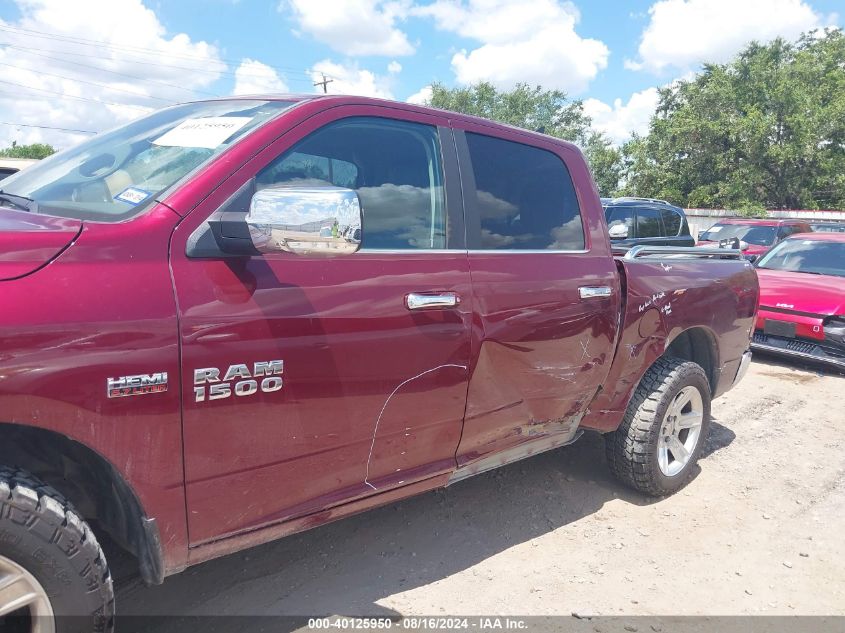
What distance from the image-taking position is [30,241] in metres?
1.84

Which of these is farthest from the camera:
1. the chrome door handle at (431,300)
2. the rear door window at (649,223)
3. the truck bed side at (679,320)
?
the rear door window at (649,223)

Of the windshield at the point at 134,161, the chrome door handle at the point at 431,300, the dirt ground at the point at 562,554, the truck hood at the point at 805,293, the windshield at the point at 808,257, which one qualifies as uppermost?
the windshield at the point at 134,161

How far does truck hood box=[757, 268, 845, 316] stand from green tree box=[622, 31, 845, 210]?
22286 millimetres

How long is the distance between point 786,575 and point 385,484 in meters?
2.08

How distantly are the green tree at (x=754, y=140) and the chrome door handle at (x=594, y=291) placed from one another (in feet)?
90.7

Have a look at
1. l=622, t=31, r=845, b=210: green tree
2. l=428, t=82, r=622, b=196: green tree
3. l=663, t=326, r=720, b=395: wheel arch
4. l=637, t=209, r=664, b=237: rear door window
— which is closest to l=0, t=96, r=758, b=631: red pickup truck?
l=663, t=326, r=720, b=395: wheel arch

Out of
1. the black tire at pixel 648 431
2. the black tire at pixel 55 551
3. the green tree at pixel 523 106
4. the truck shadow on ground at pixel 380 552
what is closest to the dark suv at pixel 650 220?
the black tire at pixel 648 431

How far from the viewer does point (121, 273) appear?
197 cm

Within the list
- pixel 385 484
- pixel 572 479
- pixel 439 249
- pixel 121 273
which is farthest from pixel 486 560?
pixel 121 273

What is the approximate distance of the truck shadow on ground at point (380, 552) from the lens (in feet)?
9.28

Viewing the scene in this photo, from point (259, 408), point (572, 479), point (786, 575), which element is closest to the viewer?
point (259, 408)

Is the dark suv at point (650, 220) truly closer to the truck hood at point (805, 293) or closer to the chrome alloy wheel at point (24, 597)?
the truck hood at point (805, 293)

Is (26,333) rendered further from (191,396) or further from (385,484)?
(385,484)

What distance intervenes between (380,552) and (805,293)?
611 cm
